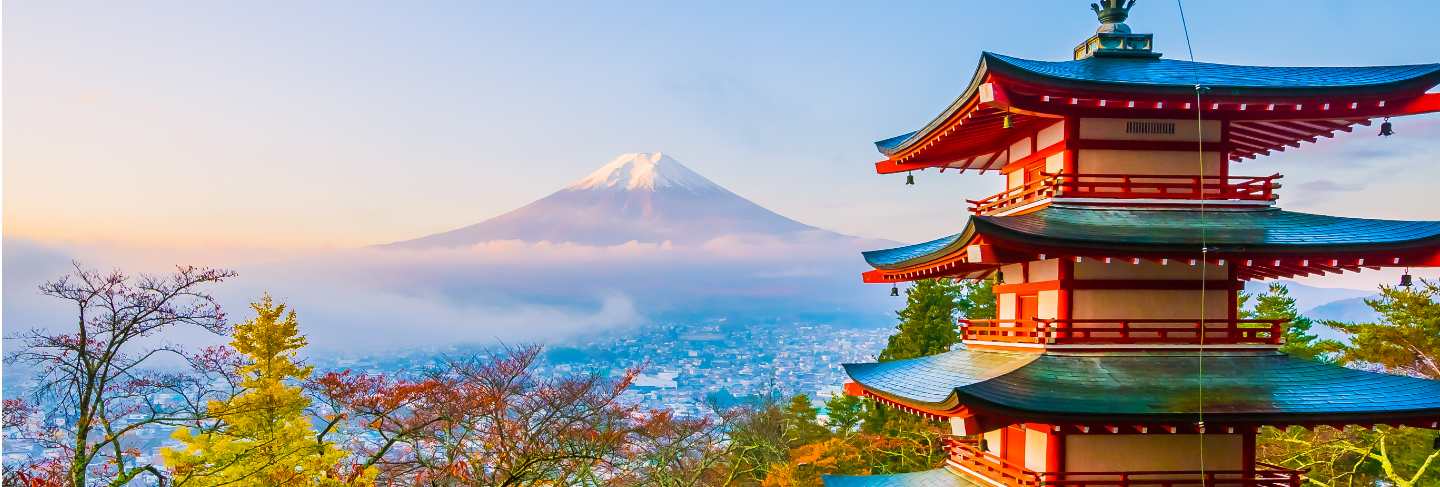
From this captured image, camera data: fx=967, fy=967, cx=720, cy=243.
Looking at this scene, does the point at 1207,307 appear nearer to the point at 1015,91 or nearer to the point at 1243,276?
the point at 1243,276

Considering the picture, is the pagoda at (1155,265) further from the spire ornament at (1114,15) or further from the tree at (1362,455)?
the tree at (1362,455)

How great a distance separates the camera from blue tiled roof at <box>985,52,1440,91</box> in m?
10.2

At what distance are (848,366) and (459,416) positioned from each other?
11390 millimetres

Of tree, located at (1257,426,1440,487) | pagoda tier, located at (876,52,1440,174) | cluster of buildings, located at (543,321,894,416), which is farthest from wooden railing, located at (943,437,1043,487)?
cluster of buildings, located at (543,321,894,416)

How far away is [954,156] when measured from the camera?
13.9m

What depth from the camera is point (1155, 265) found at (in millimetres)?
10812

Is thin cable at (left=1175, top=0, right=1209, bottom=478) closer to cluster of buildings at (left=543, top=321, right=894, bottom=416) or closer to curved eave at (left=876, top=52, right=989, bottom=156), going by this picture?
curved eave at (left=876, top=52, right=989, bottom=156)

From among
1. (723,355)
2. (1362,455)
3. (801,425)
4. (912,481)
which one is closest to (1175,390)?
(912,481)

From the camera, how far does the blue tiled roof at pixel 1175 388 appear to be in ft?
30.5

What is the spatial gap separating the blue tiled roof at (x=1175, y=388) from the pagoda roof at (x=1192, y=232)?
1293mm

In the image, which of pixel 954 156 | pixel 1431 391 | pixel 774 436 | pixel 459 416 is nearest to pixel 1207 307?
pixel 1431 391

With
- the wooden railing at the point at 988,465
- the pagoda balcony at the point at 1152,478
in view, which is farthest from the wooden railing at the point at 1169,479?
the wooden railing at the point at 988,465

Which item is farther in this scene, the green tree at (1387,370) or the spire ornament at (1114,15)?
the green tree at (1387,370)

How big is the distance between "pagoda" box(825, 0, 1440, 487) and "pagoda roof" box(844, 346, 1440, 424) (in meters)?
0.02
